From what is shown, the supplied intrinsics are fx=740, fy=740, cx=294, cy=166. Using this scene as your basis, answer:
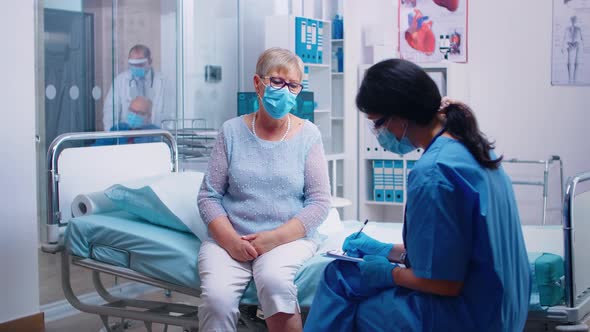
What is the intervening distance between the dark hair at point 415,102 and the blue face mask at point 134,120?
303 cm

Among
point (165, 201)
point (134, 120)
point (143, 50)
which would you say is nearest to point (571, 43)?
point (143, 50)

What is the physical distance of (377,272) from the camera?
2.02 metres

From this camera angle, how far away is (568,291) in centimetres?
232

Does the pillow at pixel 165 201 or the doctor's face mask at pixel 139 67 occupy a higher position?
the doctor's face mask at pixel 139 67

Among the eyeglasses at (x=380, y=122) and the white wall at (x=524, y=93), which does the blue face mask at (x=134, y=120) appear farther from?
the eyeglasses at (x=380, y=122)

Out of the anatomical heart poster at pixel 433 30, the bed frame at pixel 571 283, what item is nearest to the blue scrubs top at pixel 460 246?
the bed frame at pixel 571 283

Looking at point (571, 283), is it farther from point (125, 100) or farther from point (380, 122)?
point (125, 100)

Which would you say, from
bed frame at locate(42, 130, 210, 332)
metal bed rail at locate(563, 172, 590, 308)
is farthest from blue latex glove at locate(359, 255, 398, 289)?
bed frame at locate(42, 130, 210, 332)

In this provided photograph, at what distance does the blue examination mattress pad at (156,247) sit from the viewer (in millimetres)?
2607

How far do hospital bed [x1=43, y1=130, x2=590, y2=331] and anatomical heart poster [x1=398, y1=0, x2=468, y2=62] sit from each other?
3.05m

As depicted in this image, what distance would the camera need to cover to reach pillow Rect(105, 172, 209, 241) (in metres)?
3.00

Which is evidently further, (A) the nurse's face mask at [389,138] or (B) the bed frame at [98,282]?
(B) the bed frame at [98,282]

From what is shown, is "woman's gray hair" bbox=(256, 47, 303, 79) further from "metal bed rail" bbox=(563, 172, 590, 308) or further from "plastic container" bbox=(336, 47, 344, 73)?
"plastic container" bbox=(336, 47, 344, 73)

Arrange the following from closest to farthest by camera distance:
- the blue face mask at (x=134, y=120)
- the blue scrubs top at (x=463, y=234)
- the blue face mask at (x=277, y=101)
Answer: the blue scrubs top at (x=463, y=234) → the blue face mask at (x=277, y=101) → the blue face mask at (x=134, y=120)
